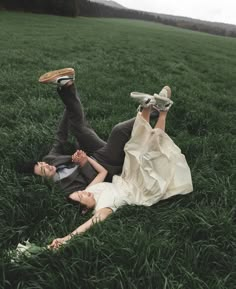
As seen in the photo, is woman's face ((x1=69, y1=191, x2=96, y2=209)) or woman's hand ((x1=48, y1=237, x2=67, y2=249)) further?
woman's face ((x1=69, y1=191, x2=96, y2=209))

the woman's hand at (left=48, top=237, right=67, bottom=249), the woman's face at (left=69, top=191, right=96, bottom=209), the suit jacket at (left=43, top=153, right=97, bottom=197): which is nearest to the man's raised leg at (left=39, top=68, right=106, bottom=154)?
the suit jacket at (left=43, top=153, right=97, bottom=197)

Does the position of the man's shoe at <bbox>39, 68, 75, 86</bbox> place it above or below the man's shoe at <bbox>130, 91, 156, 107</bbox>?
above

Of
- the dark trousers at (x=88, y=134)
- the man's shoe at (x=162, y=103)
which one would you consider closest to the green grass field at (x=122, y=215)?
the dark trousers at (x=88, y=134)

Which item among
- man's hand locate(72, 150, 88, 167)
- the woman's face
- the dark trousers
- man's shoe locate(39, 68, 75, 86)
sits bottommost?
the woman's face

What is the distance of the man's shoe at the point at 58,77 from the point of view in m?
4.91

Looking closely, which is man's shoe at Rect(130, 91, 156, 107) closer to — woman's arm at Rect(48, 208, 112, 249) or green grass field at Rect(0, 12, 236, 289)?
green grass field at Rect(0, 12, 236, 289)

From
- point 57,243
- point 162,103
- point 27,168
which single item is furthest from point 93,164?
point 57,243

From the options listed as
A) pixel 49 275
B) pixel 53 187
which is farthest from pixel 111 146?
pixel 49 275

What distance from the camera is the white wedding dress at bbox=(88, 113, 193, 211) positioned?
4.41 meters

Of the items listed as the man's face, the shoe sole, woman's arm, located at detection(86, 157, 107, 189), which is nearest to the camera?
the man's face

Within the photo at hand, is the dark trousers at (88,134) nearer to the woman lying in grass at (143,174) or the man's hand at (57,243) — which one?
the woman lying in grass at (143,174)

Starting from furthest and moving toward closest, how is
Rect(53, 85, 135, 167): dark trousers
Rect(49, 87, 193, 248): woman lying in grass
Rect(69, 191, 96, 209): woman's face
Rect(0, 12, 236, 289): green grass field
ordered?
1. Rect(53, 85, 135, 167): dark trousers
2. Rect(49, 87, 193, 248): woman lying in grass
3. Rect(69, 191, 96, 209): woman's face
4. Rect(0, 12, 236, 289): green grass field

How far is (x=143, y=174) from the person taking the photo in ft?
15.0

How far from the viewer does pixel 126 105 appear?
25.0 ft
